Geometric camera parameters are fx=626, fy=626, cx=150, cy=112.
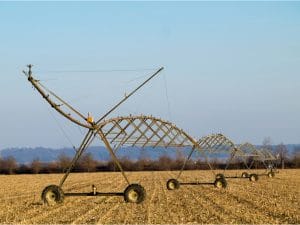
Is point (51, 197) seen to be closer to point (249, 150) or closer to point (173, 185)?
point (173, 185)

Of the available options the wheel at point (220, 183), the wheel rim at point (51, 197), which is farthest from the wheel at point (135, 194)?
the wheel at point (220, 183)

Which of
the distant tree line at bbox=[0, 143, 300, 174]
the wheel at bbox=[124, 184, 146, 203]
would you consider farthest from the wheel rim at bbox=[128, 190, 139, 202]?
the distant tree line at bbox=[0, 143, 300, 174]

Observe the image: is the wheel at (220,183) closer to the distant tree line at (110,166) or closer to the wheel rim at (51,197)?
the wheel rim at (51,197)

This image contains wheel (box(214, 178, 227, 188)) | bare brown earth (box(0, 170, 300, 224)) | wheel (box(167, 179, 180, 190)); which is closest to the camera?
bare brown earth (box(0, 170, 300, 224))

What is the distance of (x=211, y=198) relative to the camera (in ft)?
89.0

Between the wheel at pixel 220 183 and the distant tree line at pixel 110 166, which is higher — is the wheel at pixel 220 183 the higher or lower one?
the lower one

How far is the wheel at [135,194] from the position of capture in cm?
2431

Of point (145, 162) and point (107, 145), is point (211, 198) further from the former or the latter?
point (145, 162)

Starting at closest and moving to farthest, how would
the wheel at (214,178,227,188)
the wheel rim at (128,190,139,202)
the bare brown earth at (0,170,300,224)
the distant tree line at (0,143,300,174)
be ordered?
1. the bare brown earth at (0,170,300,224)
2. the wheel rim at (128,190,139,202)
3. the wheel at (214,178,227,188)
4. the distant tree line at (0,143,300,174)

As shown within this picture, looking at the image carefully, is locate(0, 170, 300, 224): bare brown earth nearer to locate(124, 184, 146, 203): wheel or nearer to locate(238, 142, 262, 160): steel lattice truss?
locate(124, 184, 146, 203): wheel

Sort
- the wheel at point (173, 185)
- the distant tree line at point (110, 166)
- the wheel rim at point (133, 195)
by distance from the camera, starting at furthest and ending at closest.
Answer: the distant tree line at point (110, 166)
the wheel at point (173, 185)
the wheel rim at point (133, 195)

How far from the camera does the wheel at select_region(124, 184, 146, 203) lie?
24.3 m

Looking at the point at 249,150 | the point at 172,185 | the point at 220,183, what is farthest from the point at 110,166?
the point at 172,185

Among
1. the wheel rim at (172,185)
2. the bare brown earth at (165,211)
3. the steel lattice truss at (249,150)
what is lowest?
the bare brown earth at (165,211)
